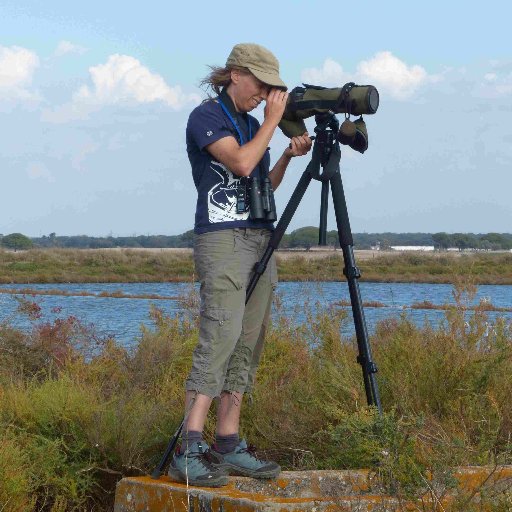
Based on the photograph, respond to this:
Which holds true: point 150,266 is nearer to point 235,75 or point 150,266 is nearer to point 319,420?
point 319,420

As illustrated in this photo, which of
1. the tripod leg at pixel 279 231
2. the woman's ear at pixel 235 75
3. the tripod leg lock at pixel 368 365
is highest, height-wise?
the woman's ear at pixel 235 75

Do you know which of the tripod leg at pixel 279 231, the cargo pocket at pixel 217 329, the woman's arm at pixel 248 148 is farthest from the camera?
the tripod leg at pixel 279 231

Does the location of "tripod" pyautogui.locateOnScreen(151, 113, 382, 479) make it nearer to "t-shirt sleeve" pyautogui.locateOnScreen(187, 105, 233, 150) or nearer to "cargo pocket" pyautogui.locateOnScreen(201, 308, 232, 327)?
"cargo pocket" pyautogui.locateOnScreen(201, 308, 232, 327)

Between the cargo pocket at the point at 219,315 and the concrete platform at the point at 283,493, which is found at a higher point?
the cargo pocket at the point at 219,315

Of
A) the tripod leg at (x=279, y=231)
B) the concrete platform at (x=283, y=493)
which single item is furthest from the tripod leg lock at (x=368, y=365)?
the tripod leg at (x=279, y=231)

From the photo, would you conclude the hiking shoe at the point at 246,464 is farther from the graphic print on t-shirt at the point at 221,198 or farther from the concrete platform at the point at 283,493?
the graphic print on t-shirt at the point at 221,198

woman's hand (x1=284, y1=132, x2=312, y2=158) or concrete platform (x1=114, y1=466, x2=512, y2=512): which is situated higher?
woman's hand (x1=284, y1=132, x2=312, y2=158)

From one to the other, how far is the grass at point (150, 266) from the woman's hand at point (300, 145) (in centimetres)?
2591

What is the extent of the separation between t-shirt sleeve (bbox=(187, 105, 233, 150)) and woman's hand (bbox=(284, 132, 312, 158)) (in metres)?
0.38

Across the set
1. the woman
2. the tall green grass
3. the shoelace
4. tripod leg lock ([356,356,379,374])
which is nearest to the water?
the tall green grass

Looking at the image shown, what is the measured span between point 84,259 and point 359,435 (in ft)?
133

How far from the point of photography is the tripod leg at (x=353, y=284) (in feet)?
13.7

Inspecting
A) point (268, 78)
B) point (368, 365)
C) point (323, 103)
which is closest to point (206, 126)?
point (268, 78)

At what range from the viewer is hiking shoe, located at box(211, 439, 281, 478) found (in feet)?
13.0
